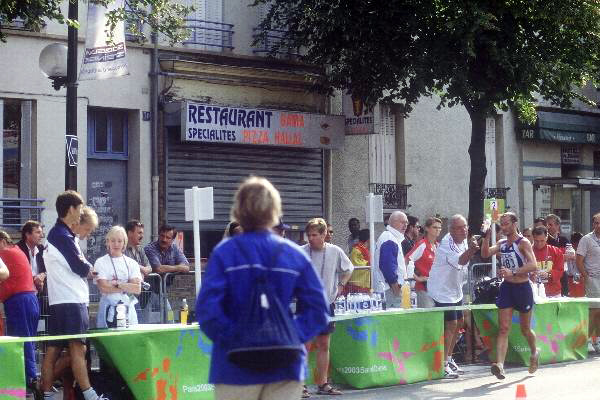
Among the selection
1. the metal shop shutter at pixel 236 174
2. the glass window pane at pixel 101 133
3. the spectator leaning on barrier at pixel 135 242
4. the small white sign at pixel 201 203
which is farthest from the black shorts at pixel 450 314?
the glass window pane at pixel 101 133

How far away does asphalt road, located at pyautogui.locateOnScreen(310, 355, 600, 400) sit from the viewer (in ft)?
41.2

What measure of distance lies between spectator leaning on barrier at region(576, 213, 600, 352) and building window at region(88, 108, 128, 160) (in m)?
8.54

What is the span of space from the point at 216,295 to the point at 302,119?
17972 millimetres

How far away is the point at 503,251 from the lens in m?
13.9

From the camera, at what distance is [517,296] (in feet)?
45.2

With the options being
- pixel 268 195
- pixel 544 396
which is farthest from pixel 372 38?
pixel 268 195

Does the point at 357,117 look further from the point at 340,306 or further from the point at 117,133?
the point at 340,306

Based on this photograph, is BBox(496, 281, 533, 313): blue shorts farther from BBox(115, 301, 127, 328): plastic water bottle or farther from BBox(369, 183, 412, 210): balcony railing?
BBox(369, 183, 412, 210): balcony railing

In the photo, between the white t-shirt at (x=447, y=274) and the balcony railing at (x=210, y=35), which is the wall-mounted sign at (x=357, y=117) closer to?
the balcony railing at (x=210, y=35)

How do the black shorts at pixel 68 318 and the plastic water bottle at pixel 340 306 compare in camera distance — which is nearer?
the black shorts at pixel 68 318

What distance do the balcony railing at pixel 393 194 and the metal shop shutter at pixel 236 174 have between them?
1.69 m

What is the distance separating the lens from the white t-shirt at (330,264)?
12.6 metres

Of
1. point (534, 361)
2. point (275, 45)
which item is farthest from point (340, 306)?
point (275, 45)

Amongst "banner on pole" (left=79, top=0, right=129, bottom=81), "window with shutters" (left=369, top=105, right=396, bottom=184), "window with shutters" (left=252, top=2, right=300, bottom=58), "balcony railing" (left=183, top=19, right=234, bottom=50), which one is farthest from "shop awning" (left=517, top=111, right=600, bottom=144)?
"banner on pole" (left=79, top=0, right=129, bottom=81)
